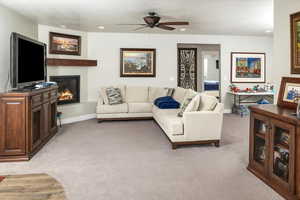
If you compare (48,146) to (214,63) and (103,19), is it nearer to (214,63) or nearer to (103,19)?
(103,19)

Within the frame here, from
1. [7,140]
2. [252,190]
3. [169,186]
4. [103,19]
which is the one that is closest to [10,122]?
[7,140]

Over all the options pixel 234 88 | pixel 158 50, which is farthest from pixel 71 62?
pixel 234 88

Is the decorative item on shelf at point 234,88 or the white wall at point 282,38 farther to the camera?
the decorative item on shelf at point 234,88

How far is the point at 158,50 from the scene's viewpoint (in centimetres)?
771

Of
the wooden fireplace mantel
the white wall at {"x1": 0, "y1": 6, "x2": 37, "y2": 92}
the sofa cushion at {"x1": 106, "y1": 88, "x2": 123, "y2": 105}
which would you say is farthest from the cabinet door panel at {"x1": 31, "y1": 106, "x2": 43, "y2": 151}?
the sofa cushion at {"x1": 106, "y1": 88, "x2": 123, "y2": 105}

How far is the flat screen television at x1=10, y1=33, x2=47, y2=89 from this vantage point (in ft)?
12.7

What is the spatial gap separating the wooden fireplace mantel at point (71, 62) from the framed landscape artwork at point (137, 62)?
2.88 feet

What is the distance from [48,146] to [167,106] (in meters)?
2.79

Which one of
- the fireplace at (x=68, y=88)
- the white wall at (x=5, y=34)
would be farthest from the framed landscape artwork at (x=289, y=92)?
the fireplace at (x=68, y=88)

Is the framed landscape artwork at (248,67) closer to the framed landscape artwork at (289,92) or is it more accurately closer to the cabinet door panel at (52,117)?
the framed landscape artwork at (289,92)

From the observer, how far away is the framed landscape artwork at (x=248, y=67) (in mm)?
8039

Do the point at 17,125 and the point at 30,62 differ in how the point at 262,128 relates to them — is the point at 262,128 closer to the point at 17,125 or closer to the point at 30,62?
the point at 17,125

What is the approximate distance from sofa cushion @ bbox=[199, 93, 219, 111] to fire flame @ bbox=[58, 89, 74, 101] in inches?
150

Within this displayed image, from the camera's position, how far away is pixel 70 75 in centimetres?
689
